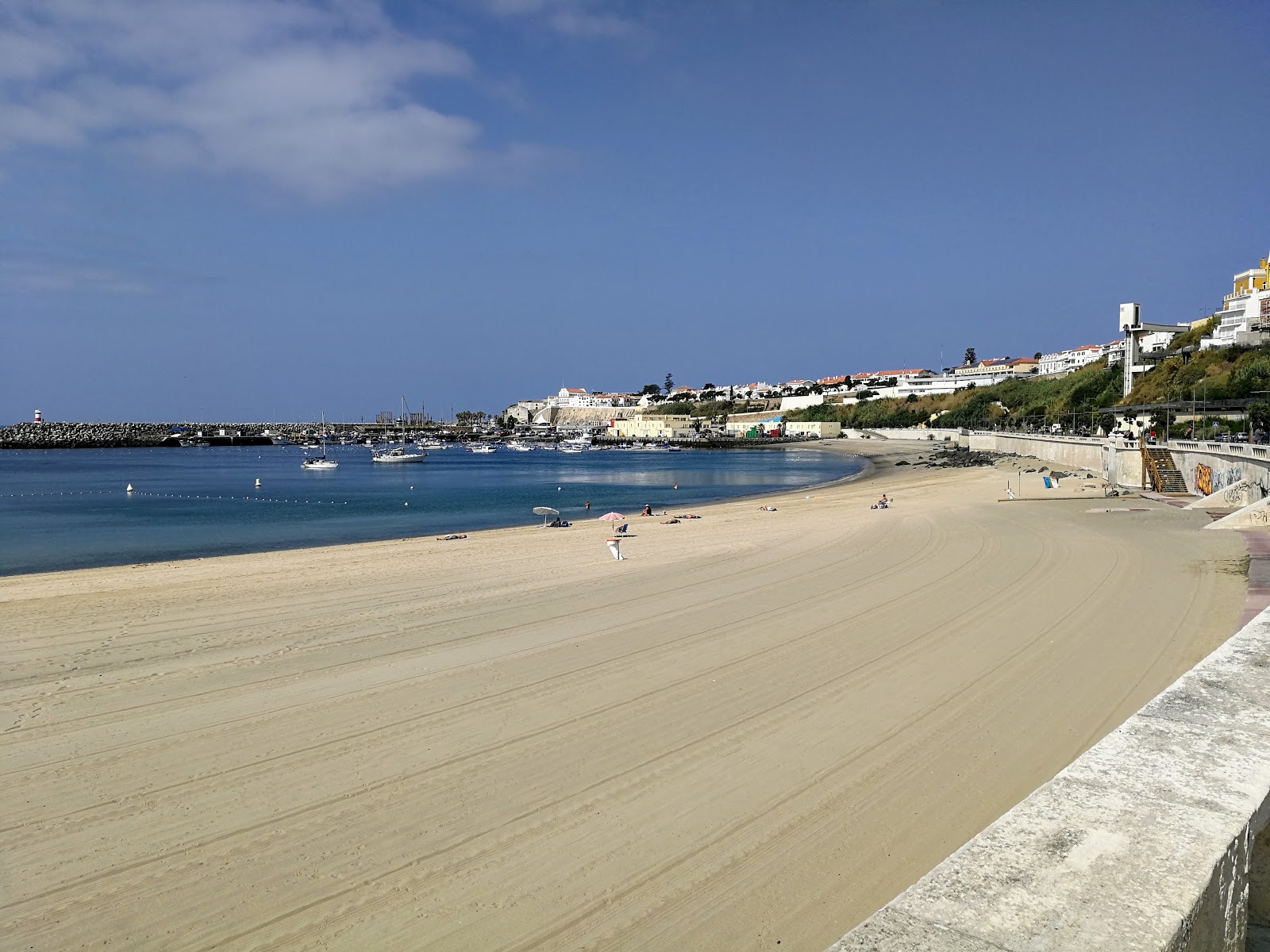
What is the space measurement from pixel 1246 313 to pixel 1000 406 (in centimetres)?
4020

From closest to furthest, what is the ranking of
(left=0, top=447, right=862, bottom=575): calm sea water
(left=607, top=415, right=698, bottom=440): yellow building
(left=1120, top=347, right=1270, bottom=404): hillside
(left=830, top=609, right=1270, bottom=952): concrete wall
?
(left=830, top=609, right=1270, bottom=952): concrete wall
(left=0, top=447, right=862, bottom=575): calm sea water
(left=1120, top=347, right=1270, bottom=404): hillside
(left=607, top=415, right=698, bottom=440): yellow building

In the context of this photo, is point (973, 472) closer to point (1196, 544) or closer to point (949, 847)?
point (1196, 544)

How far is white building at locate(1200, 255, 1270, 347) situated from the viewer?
53.4 meters

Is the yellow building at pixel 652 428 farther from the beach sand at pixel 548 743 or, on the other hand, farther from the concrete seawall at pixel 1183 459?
the beach sand at pixel 548 743

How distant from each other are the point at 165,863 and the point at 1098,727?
20.6 feet

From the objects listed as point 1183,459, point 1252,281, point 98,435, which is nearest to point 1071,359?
point 1252,281

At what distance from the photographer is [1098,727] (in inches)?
243

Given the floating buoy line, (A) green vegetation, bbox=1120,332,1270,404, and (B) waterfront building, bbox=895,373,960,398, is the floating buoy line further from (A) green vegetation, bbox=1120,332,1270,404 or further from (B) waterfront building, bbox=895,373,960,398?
(B) waterfront building, bbox=895,373,960,398

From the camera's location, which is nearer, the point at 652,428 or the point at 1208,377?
the point at 1208,377

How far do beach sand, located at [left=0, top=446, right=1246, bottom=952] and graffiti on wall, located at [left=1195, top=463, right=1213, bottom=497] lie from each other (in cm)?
1105

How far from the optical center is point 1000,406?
99.8 metres

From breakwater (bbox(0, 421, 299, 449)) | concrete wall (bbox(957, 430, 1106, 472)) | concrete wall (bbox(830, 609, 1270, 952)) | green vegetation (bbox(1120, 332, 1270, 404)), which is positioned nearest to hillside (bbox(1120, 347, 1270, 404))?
green vegetation (bbox(1120, 332, 1270, 404))

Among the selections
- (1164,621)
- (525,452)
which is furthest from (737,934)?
(525,452)

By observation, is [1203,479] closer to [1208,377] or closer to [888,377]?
[1208,377]
